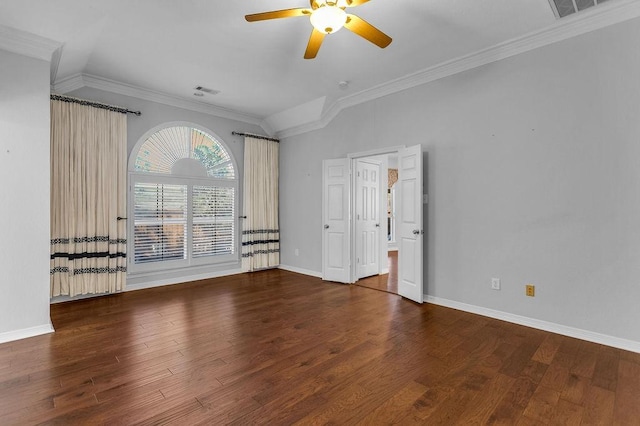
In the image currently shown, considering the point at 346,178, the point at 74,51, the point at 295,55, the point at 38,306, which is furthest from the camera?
the point at 346,178

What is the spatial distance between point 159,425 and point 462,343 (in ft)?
8.23

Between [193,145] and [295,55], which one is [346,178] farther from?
[193,145]

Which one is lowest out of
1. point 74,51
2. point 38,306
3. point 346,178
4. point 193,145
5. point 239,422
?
point 239,422

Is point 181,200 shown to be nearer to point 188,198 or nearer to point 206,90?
point 188,198

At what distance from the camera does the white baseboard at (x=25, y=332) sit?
3007 millimetres

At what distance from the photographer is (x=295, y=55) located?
3830 mm

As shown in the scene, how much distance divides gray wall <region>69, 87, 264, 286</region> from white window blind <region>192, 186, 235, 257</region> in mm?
221

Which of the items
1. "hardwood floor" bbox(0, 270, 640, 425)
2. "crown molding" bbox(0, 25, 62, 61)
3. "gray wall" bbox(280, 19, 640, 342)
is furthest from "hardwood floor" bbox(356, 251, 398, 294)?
"crown molding" bbox(0, 25, 62, 61)

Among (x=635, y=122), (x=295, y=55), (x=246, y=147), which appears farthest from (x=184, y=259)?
(x=635, y=122)

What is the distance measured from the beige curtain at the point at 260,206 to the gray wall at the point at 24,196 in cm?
317

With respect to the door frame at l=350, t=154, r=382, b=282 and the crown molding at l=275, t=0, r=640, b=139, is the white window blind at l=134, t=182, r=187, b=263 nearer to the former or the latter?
the door frame at l=350, t=154, r=382, b=282

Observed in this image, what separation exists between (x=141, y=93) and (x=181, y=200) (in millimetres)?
1756

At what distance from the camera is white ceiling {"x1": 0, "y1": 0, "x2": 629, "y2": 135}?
9.46ft

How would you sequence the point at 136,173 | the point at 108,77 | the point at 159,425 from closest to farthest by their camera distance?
the point at 159,425
the point at 108,77
the point at 136,173
